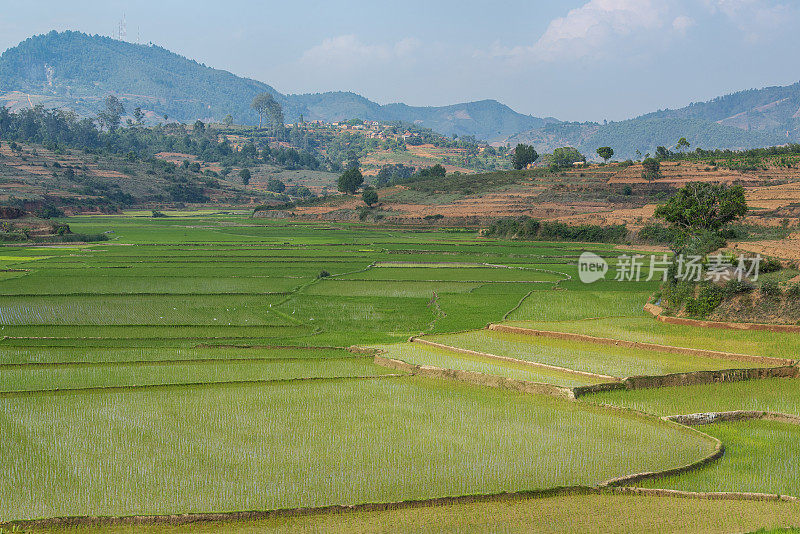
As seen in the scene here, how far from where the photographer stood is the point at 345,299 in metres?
25.3

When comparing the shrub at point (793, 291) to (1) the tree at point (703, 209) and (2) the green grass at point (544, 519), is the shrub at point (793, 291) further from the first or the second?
(2) the green grass at point (544, 519)

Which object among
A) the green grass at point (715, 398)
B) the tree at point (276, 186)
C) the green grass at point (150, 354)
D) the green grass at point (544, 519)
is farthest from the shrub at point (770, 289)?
the tree at point (276, 186)

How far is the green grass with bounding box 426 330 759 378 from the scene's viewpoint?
587 inches

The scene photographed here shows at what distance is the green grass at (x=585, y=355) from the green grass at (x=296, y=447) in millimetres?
2604

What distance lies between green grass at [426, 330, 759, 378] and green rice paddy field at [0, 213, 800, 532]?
109 mm

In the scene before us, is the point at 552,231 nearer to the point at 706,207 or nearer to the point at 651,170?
the point at 651,170

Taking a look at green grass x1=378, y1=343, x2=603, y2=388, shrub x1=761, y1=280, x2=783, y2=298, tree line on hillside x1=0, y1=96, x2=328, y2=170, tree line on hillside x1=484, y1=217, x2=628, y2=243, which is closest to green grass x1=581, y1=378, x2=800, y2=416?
green grass x1=378, y1=343, x2=603, y2=388

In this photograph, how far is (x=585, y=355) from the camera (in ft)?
53.9

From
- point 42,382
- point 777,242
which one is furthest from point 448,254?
point 42,382

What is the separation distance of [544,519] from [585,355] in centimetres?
849

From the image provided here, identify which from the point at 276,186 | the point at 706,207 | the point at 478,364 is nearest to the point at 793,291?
the point at 478,364

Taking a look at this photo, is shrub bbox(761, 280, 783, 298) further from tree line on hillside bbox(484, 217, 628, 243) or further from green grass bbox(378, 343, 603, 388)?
tree line on hillside bbox(484, 217, 628, 243)

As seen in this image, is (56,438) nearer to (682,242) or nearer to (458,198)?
(682,242)

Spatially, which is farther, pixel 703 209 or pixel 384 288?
pixel 703 209
